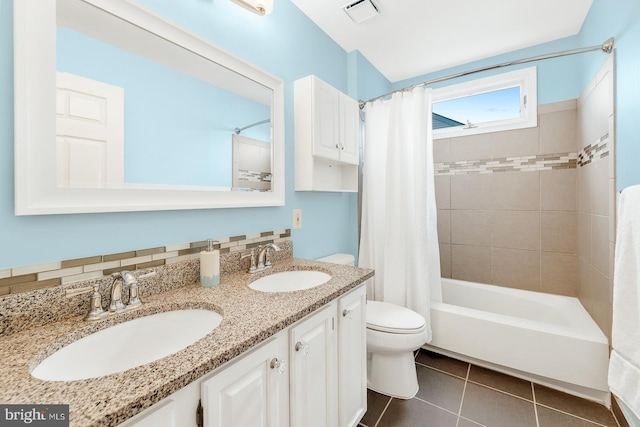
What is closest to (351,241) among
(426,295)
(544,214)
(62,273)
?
(426,295)

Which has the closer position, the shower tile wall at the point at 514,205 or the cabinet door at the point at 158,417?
the cabinet door at the point at 158,417

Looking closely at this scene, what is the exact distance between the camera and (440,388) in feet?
5.66

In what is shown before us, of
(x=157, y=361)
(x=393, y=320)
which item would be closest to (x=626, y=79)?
(x=393, y=320)

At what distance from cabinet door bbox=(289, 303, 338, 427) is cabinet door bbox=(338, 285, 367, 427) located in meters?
0.05

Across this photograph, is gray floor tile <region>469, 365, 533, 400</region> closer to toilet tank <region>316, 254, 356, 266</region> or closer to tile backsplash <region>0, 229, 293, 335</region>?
toilet tank <region>316, 254, 356, 266</region>

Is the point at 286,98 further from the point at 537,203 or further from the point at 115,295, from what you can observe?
the point at 537,203

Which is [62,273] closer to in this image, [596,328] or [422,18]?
[422,18]

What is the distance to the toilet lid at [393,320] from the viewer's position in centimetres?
158

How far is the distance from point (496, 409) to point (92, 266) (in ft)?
6.84

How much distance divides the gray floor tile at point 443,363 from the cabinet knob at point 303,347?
4.71 feet

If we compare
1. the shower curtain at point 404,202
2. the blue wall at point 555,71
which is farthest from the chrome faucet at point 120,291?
the blue wall at point 555,71

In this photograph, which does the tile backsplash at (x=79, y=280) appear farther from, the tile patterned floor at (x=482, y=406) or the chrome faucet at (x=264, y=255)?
the tile patterned floor at (x=482, y=406)

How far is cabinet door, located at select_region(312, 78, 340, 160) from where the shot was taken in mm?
1690

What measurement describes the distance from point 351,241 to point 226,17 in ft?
5.79
